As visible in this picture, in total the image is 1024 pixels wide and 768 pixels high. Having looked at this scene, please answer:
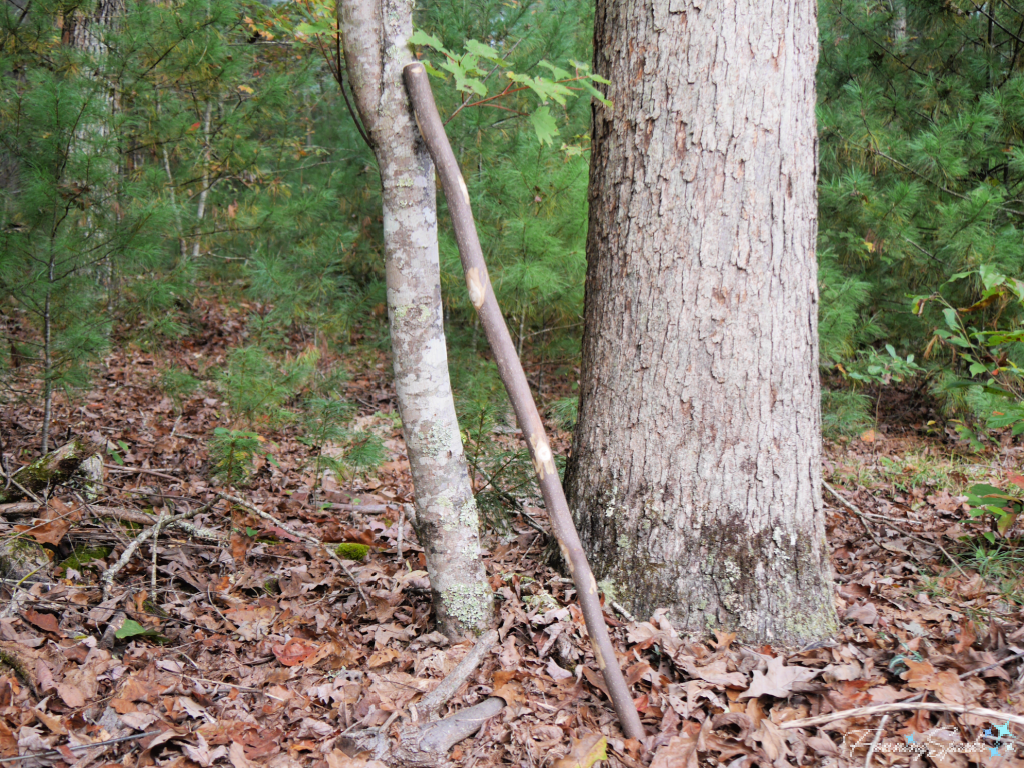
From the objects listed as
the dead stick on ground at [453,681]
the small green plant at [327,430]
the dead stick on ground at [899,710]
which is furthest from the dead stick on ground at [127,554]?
the dead stick on ground at [899,710]

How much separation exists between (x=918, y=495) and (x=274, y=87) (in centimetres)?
582

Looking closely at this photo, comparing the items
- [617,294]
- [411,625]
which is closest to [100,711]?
[411,625]

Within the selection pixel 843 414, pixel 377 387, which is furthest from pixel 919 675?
pixel 377 387

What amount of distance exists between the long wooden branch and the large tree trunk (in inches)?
20.2

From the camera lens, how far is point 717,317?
220 cm

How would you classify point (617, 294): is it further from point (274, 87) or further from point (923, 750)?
point (274, 87)

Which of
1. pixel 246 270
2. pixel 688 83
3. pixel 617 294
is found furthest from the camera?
pixel 246 270

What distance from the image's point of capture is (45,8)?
362 cm

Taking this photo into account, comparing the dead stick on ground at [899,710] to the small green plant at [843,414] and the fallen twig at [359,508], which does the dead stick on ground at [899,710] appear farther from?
the small green plant at [843,414]

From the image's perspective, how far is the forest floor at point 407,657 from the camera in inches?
71.2

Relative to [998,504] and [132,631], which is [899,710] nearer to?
[998,504]

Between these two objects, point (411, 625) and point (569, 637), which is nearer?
point (569, 637)

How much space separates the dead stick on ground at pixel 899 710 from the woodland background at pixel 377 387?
47 millimetres

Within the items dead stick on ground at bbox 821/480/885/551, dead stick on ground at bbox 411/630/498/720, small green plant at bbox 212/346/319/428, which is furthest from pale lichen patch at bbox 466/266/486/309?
small green plant at bbox 212/346/319/428
